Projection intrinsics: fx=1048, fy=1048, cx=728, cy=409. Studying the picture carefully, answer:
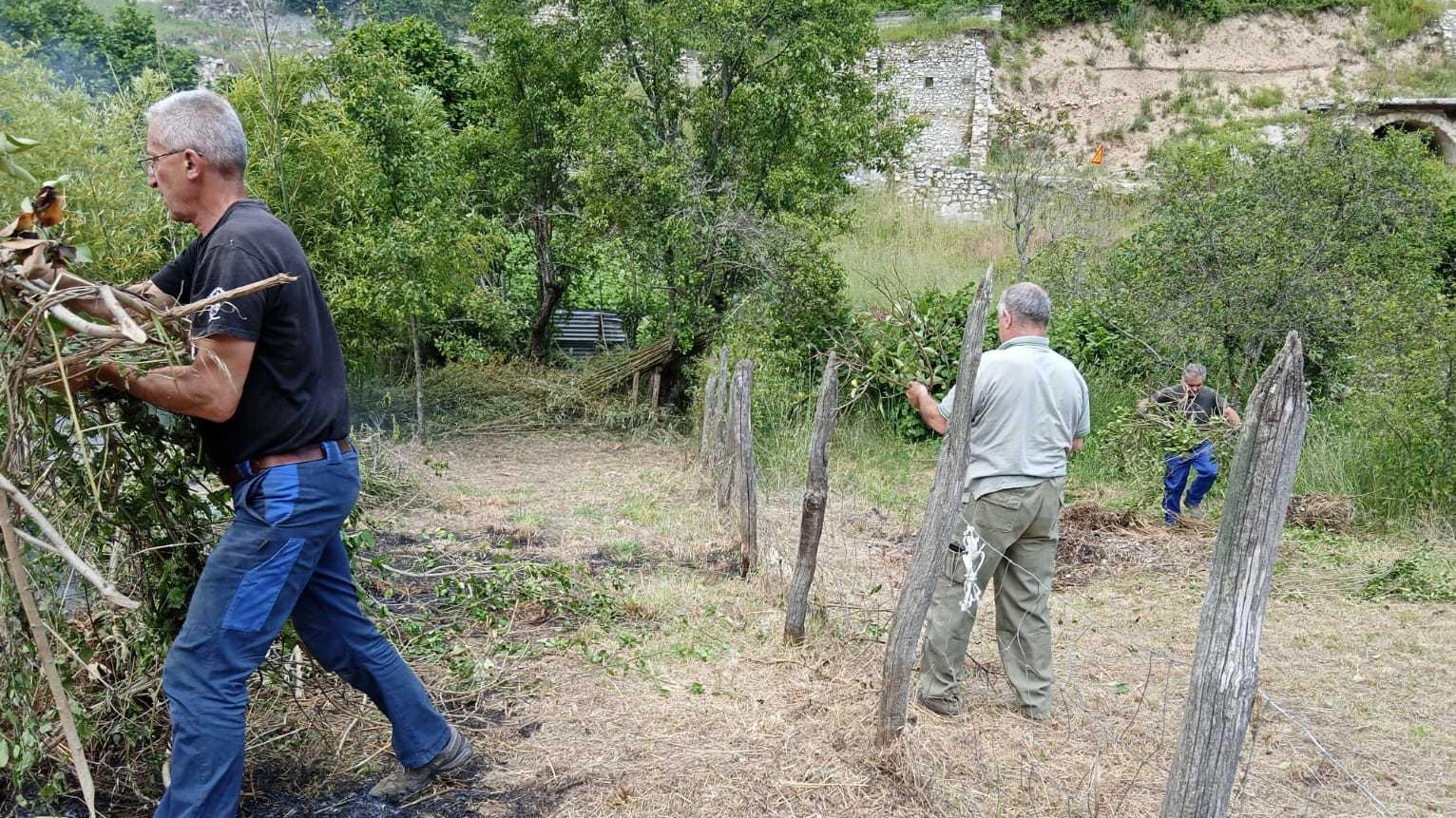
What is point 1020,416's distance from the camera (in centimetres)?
436

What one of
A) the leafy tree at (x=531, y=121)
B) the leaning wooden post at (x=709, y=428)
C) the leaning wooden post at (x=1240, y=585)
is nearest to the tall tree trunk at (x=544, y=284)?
the leafy tree at (x=531, y=121)

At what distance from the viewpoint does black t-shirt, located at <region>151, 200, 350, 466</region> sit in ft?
9.05

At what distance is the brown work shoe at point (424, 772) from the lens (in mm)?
3371

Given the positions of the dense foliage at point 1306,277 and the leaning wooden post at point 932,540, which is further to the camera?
the dense foliage at point 1306,277

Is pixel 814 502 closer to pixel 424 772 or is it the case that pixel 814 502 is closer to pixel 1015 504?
pixel 1015 504

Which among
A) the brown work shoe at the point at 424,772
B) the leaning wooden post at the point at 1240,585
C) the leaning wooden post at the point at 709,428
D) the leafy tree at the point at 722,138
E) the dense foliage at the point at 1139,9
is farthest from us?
the dense foliage at the point at 1139,9

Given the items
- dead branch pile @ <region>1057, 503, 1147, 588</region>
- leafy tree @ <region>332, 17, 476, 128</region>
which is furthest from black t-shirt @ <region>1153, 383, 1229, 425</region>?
leafy tree @ <region>332, 17, 476, 128</region>

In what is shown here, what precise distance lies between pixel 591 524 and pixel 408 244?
166 inches

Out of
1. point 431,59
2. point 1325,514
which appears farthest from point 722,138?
point 431,59

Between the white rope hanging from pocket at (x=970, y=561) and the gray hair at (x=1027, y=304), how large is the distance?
910 mm

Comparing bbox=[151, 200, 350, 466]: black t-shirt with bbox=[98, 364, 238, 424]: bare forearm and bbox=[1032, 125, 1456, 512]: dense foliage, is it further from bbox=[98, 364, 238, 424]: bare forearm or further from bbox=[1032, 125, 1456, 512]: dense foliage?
bbox=[1032, 125, 1456, 512]: dense foliage

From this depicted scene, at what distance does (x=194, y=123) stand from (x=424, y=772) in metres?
2.10

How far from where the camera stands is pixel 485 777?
3.58 m

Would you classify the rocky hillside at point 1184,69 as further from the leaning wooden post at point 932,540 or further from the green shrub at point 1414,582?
the leaning wooden post at point 932,540
